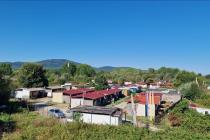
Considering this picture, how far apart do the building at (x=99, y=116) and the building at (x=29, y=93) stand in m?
22.2

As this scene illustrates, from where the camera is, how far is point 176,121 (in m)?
26.7

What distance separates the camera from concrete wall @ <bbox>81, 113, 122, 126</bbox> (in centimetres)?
2486

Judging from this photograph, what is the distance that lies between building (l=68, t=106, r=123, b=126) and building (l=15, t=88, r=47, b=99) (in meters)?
22.2

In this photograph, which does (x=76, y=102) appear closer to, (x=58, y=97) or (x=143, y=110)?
(x=58, y=97)

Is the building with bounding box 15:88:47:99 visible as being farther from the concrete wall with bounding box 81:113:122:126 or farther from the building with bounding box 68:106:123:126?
the concrete wall with bounding box 81:113:122:126

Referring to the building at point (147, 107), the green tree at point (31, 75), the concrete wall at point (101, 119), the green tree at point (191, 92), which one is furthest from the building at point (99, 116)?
the green tree at point (31, 75)

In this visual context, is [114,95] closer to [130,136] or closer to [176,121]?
[176,121]

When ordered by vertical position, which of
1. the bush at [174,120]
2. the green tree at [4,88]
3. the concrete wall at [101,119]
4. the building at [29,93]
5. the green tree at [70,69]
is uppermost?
the green tree at [70,69]

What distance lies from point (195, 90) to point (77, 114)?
97.3 feet

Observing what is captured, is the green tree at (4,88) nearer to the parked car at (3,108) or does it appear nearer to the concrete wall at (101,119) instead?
the parked car at (3,108)

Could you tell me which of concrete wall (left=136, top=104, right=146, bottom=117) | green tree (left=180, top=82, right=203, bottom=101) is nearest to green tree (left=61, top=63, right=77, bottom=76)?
green tree (left=180, top=82, right=203, bottom=101)

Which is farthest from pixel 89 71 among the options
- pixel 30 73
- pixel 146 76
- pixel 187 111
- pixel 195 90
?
pixel 187 111

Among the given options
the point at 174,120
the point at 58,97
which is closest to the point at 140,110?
the point at 174,120

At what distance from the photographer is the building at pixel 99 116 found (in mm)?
24906
